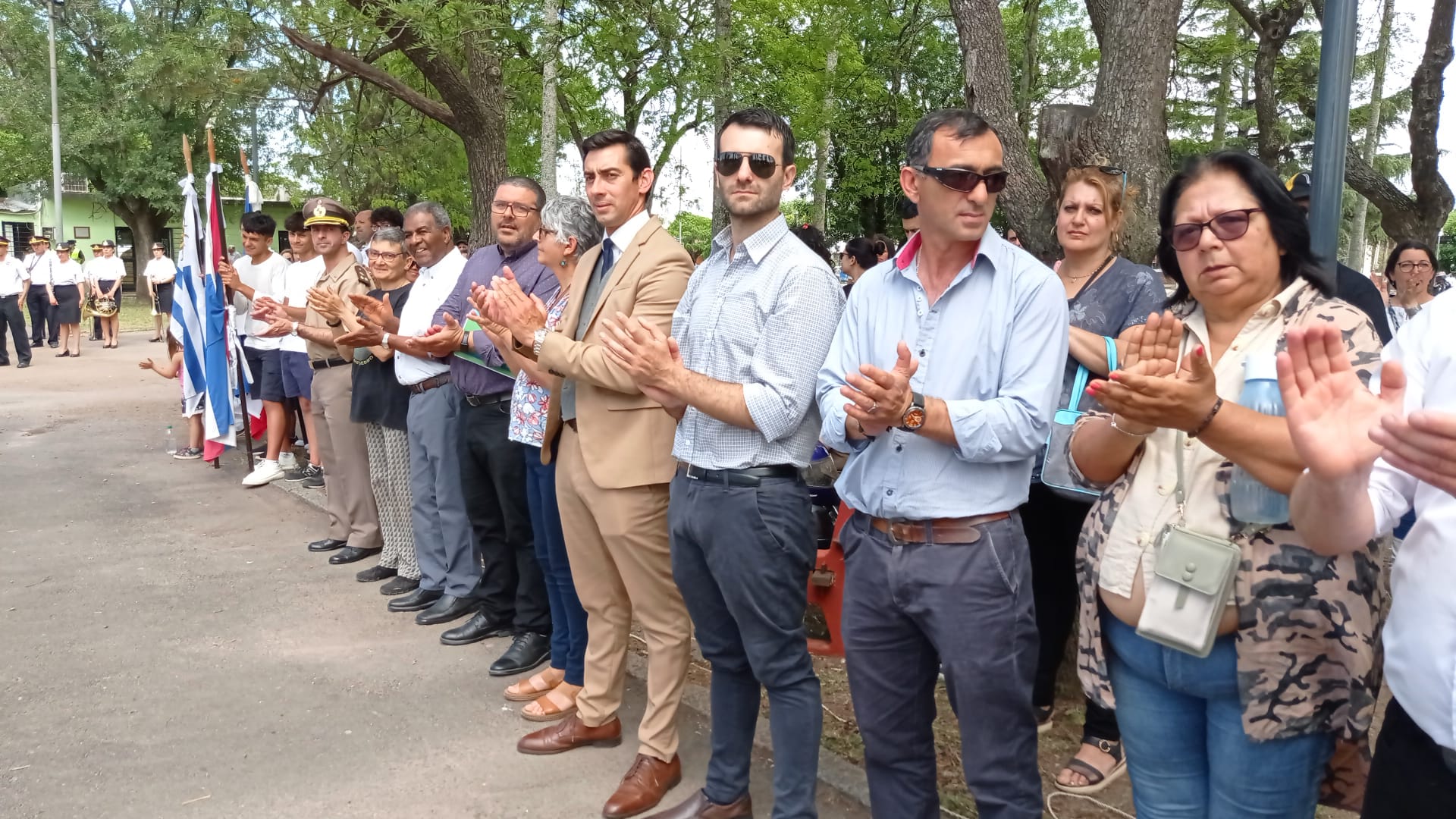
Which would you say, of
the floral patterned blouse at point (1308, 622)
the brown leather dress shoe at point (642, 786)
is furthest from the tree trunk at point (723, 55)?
the floral patterned blouse at point (1308, 622)

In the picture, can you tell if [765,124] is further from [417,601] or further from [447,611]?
[417,601]

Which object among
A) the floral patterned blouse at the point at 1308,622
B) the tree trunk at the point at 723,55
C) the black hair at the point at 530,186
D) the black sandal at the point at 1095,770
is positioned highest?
the tree trunk at the point at 723,55

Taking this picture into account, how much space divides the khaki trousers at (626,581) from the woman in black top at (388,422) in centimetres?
205

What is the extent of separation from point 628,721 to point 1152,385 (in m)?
2.87

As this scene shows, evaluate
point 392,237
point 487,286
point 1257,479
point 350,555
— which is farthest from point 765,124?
point 350,555

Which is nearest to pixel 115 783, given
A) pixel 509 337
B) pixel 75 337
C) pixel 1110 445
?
pixel 509 337

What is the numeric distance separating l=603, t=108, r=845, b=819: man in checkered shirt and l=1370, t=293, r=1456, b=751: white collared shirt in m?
1.54

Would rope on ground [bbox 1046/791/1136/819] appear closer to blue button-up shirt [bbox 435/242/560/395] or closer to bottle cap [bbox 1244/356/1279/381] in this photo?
bottle cap [bbox 1244/356/1279/381]

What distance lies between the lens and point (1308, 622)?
1989 millimetres

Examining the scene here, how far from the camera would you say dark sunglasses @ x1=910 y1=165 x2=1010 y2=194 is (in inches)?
99.8

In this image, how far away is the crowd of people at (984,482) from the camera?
72.5 inches

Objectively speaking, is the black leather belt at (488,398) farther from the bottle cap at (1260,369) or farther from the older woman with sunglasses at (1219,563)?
the bottle cap at (1260,369)

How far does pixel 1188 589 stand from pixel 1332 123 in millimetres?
1958

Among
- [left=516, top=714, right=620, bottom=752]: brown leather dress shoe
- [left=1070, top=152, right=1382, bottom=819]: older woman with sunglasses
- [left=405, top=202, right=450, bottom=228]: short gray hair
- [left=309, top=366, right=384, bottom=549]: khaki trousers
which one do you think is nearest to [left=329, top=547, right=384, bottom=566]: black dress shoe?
[left=309, top=366, right=384, bottom=549]: khaki trousers
